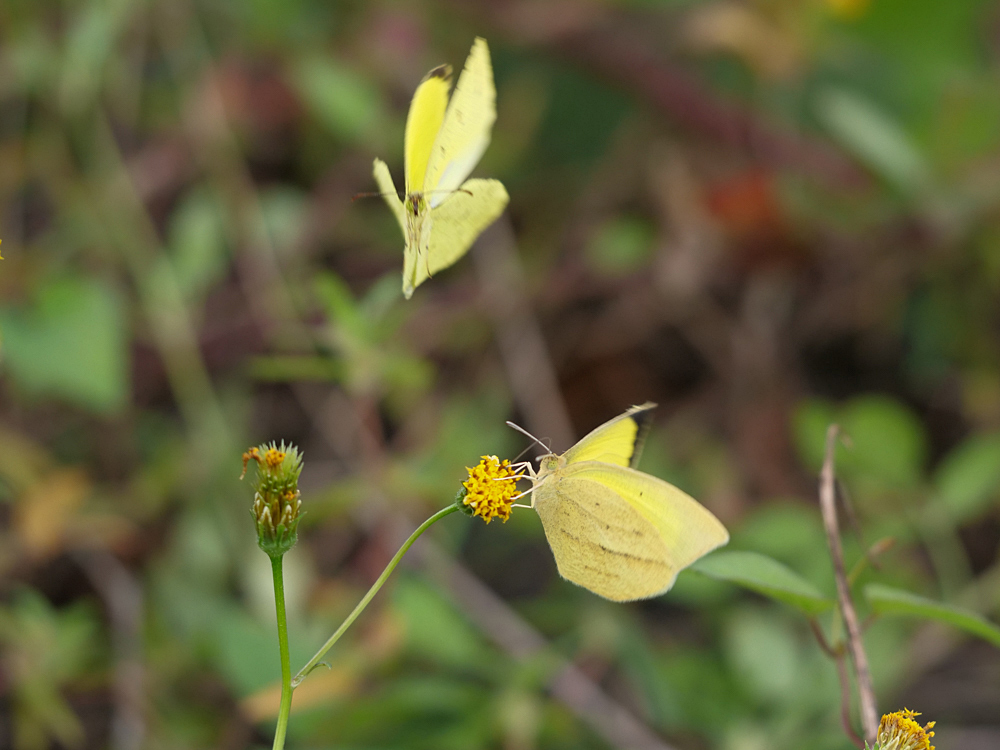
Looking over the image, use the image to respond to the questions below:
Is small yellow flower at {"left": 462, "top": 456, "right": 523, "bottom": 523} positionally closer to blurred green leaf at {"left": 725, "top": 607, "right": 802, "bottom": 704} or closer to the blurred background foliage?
the blurred background foliage

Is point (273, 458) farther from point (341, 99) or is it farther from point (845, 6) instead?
point (845, 6)

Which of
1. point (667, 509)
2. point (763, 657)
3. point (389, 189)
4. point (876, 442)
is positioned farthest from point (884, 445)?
point (389, 189)

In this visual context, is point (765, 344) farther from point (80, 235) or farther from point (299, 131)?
point (80, 235)

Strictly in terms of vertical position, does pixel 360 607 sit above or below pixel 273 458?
below

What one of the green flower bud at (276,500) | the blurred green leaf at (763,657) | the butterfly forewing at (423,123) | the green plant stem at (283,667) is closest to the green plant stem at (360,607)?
the green plant stem at (283,667)

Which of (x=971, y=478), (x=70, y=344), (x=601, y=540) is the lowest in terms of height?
(x=601, y=540)

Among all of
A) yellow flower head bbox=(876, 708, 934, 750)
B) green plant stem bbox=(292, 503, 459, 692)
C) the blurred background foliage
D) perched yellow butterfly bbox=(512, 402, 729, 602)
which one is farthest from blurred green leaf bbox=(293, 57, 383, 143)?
yellow flower head bbox=(876, 708, 934, 750)

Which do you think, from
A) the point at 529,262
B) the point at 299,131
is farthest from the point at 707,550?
the point at 299,131
